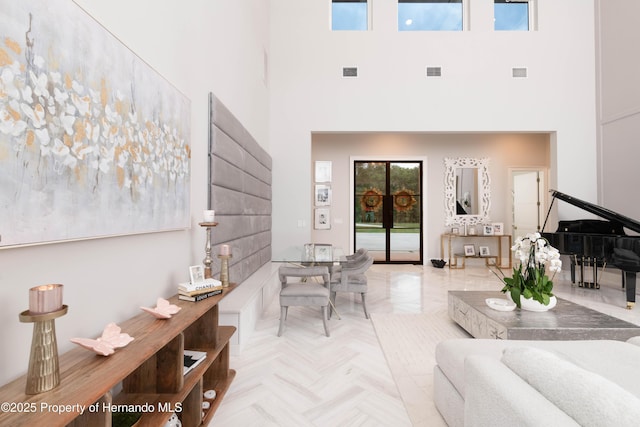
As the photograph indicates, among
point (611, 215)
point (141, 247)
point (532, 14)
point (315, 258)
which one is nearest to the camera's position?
point (141, 247)

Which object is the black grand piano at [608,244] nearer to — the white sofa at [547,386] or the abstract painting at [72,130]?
the white sofa at [547,386]

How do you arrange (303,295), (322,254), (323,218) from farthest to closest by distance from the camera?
(323,218) → (322,254) → (303,295)

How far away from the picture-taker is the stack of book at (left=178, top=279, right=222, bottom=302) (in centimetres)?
188

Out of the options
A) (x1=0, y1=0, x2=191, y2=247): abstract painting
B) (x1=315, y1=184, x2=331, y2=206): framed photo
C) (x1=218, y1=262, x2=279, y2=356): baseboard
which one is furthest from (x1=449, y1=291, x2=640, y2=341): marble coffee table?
(x1=315, y1=184, x2=331, y2=206): framed photo

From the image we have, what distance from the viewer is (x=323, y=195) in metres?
7.08

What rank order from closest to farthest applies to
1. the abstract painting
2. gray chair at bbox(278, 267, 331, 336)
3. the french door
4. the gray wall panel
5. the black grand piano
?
the abstract painting
the gray wall panel
gray chair at bbox(278, 267, 331, 336)
the black grand piano
the french door

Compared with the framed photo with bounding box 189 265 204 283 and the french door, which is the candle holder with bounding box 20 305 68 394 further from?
the french door

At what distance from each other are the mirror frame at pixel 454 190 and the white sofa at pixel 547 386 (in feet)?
19.0

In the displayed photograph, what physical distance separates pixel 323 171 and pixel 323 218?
42.8 inches

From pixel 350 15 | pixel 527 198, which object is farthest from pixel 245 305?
pixel 527 198

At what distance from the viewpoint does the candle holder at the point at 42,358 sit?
935 mm

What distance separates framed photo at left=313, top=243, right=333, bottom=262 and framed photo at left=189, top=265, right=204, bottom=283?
1.68 metres

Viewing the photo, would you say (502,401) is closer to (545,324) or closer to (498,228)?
(545,324)

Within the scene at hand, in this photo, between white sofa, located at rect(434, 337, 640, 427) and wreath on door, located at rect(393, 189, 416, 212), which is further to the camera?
wreath on door, located at rect(393, 189, 416, 212)
